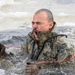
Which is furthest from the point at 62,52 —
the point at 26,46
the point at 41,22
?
the point at 26,46

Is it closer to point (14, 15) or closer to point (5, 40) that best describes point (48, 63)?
point (5, 40)

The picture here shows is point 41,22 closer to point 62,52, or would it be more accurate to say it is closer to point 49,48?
point 49,48

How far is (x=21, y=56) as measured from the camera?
4.09 metres

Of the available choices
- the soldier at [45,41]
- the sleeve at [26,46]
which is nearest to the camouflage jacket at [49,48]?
the soldier at [45,41]

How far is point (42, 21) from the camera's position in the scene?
11.7 ft

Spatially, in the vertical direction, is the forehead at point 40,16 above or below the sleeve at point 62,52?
above

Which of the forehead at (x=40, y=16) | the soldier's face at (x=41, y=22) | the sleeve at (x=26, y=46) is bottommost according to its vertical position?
the sleeve at (x=26, y=46)

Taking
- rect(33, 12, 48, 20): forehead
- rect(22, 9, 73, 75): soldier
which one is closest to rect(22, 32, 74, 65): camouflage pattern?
rect(22, 9, 73, 75): soldier

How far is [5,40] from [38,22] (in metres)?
2.29

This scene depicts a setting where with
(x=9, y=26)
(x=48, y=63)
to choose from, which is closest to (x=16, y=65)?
(x=48, y=63)

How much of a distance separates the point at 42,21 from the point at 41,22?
0.02 metres

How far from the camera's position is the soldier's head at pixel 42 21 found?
11.7 feet

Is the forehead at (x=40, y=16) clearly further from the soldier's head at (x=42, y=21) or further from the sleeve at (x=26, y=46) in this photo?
the sleeve at (x=26, y=46)

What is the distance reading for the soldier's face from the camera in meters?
3.55
